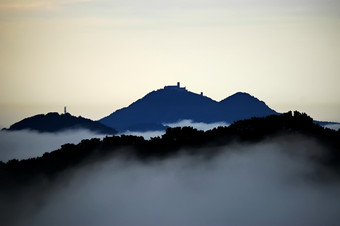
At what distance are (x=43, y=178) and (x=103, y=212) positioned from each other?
61.5 ft

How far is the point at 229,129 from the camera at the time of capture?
19425cm

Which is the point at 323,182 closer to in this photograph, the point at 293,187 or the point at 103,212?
the point at 293,187

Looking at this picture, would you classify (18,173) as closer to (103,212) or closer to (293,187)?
(103,212)

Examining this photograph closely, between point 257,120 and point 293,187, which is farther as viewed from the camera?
point 257,120

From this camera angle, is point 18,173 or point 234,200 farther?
point 18,173

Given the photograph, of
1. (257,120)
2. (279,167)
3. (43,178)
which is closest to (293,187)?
(279,167)

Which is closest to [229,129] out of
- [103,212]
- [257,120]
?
[257,120]

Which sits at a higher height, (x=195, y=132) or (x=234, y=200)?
(x=195, y=132)

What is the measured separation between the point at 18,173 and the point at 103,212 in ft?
81.8

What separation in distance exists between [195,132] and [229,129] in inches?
346

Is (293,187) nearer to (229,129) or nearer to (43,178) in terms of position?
(229,129)

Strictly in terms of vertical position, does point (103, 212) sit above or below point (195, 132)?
below

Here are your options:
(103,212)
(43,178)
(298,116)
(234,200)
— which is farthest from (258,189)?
(43,178)

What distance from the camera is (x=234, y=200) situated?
7165 inches
